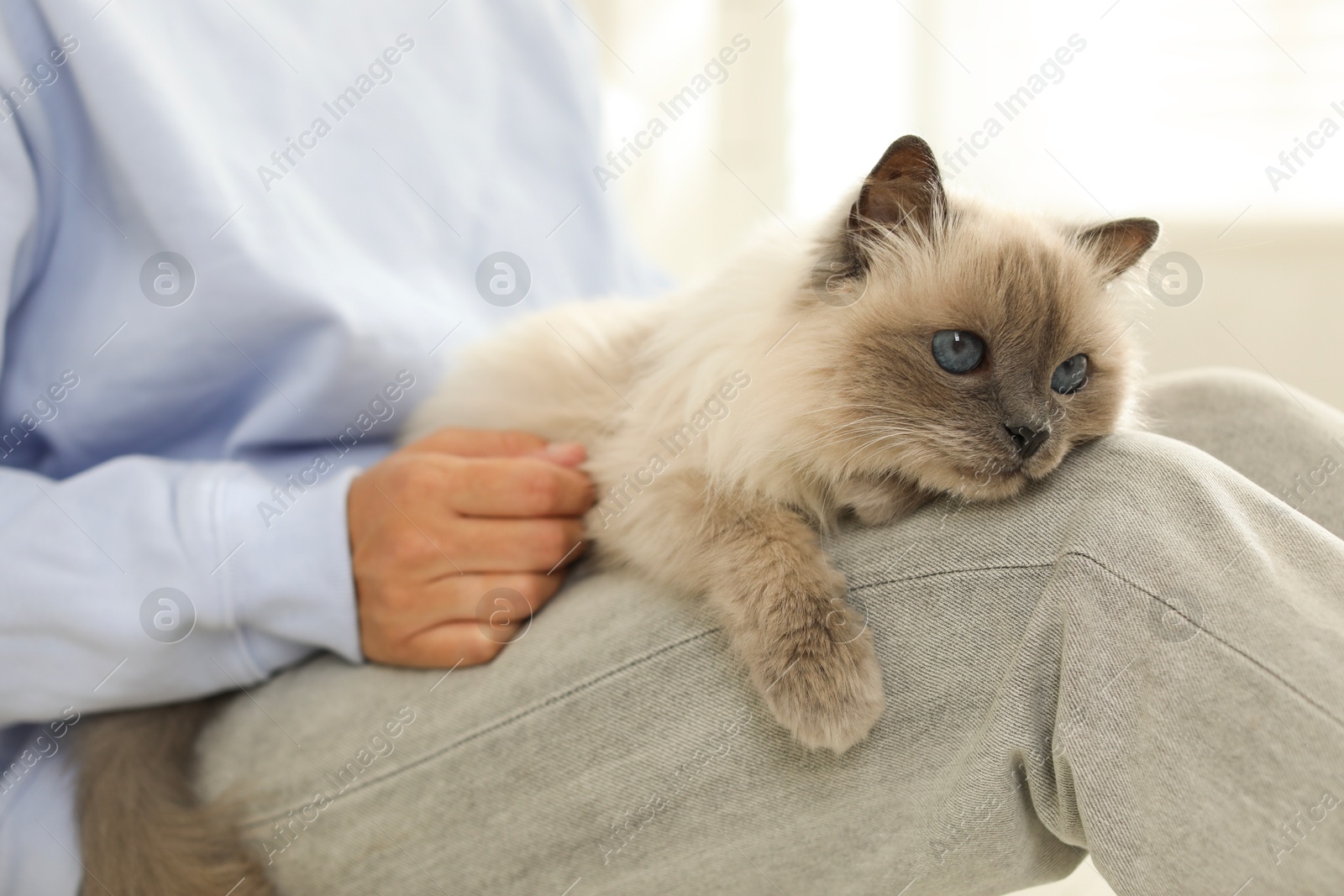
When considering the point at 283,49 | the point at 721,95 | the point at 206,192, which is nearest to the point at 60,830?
the point at 206,192

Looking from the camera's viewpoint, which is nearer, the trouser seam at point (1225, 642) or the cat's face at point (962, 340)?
the trouser seam at point (1225, 642)

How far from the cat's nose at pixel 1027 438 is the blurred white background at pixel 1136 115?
4.39ft

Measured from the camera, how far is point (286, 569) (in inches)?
42.8

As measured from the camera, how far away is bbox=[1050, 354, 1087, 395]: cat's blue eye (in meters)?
0.96

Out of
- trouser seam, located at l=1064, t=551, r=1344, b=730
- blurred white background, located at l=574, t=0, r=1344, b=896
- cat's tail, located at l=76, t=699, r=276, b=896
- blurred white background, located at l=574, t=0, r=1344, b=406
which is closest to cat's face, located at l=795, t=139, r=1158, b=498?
trouser seam, located at l=1064, t=551, r=1344, b=730

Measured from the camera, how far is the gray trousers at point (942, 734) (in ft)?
2.34

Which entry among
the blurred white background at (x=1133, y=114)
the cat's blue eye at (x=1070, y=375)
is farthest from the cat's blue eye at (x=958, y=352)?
the blurred white background at (x=1133, y=114)

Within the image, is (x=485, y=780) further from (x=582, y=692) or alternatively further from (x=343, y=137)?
(x=343, y=137)

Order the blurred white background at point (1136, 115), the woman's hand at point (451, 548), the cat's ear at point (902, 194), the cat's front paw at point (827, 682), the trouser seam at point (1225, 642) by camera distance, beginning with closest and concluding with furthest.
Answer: the trouser seam at point (1225, 642) → the cat's front paw at point (827, 682) → the cat's ear at point (902, 194) → the woman's hand at point (451, 548) → the blurred white background at point (1136, 115)

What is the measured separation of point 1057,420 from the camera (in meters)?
0.91

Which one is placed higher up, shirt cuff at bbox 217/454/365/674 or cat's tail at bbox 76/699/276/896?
shirt cuff at bbox 217/454/365/674

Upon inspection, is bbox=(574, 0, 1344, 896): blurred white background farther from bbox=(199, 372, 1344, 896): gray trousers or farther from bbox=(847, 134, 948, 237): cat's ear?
bbox=(199, 372, 1344, 896): gray trousers

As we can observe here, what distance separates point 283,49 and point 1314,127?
2493 millimetres

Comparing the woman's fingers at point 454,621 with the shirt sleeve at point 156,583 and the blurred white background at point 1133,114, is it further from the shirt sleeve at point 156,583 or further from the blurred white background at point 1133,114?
the blurred white background at point 1133,114
